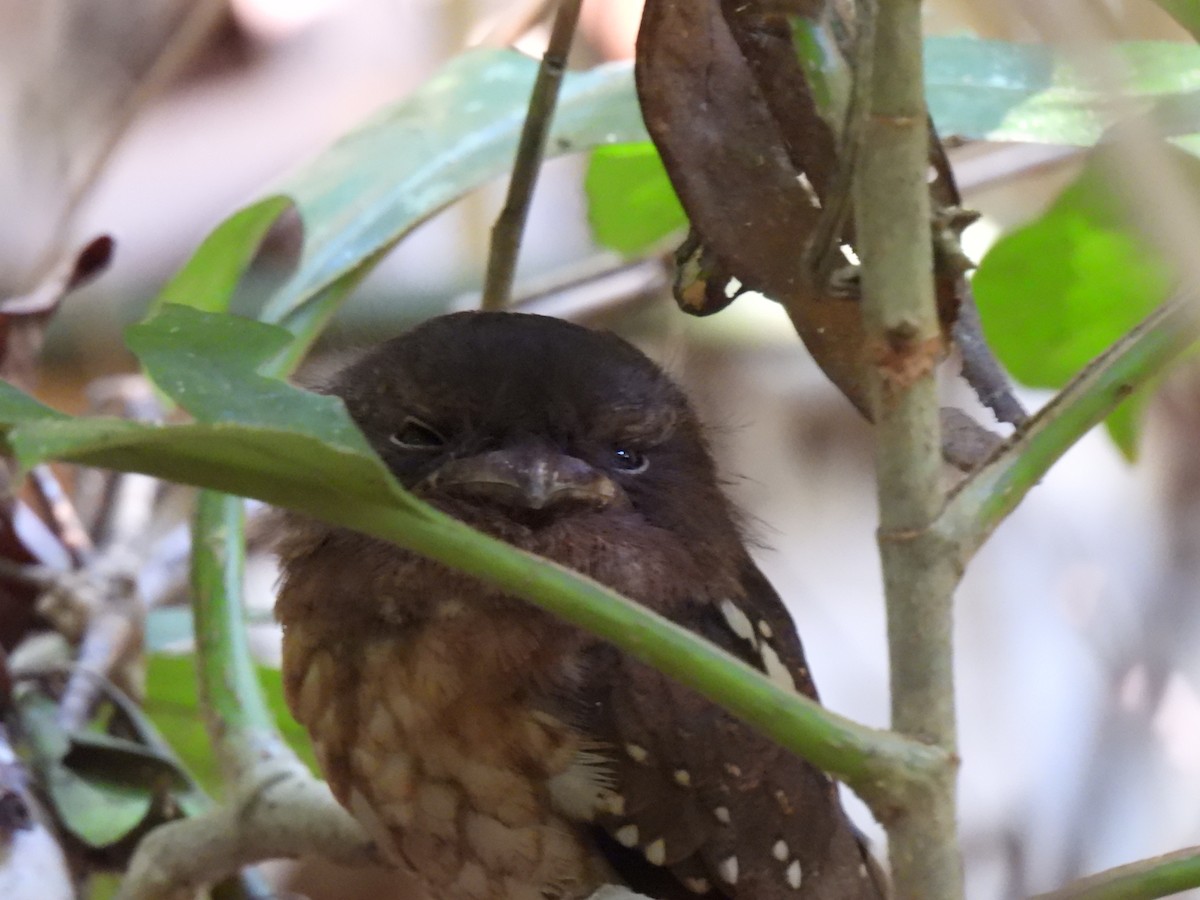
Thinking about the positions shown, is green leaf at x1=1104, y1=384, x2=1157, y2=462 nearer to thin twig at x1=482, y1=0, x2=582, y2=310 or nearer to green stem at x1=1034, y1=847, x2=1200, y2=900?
thin twig at x1=482, y1=0, x2=582, y2=310

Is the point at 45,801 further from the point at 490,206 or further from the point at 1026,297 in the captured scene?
the point at 490,206

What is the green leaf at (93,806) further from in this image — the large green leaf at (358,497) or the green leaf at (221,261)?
the large green leaf at (358,497)

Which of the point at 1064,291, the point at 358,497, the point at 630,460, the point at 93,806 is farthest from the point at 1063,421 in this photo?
the point at 93,806

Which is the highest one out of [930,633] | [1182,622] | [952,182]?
[952,182]

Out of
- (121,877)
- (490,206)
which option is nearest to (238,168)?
(490,206)

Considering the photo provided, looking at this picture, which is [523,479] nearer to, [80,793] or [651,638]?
[651,638]

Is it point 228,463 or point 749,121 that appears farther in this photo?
point 749,121
